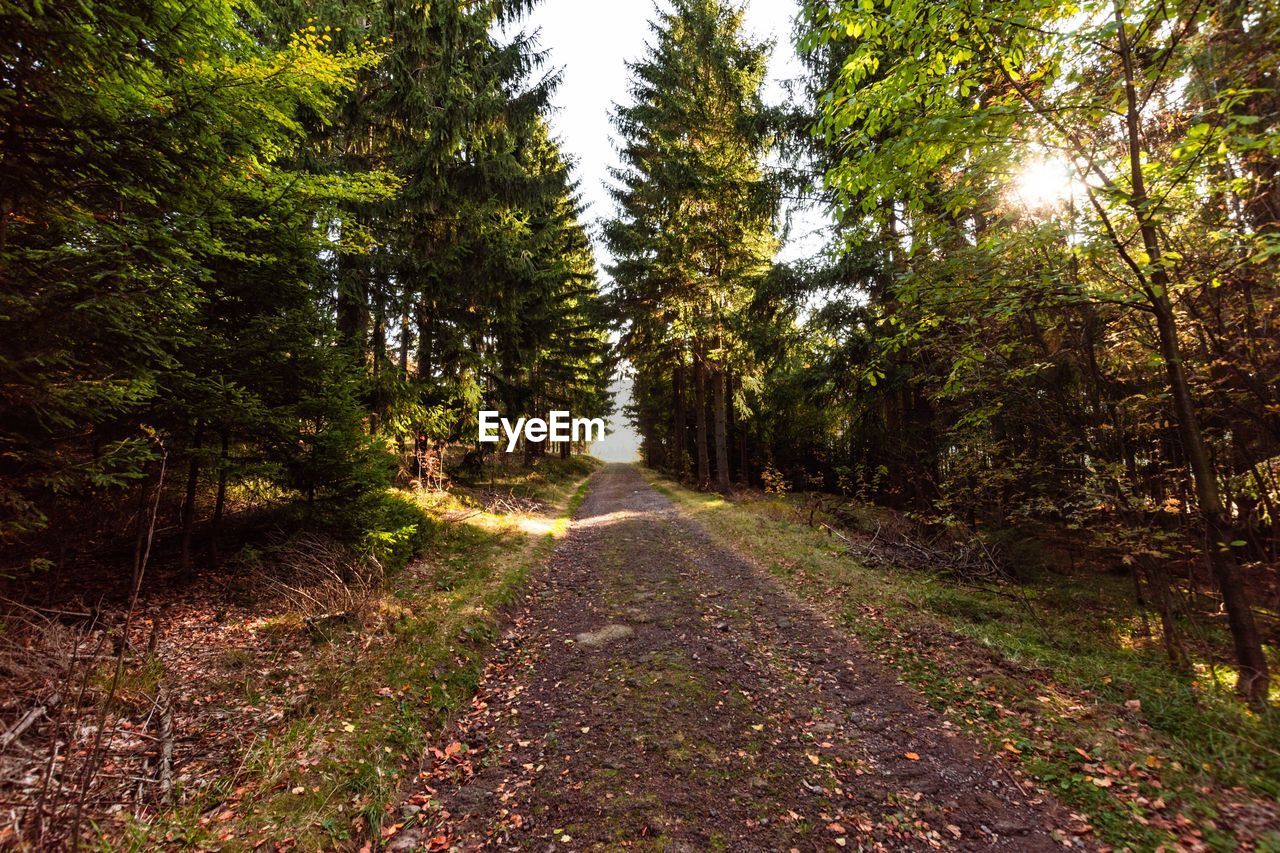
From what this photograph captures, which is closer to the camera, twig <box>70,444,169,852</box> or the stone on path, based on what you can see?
twig <box>70,444,169,852</box>

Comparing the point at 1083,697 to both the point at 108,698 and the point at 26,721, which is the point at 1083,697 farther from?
the point at 26,721

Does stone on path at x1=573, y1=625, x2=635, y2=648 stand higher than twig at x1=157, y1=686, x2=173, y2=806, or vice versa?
twig at x1=157, y1=686, x2=173, y2=806

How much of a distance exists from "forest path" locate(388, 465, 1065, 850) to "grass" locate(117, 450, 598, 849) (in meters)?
0.29

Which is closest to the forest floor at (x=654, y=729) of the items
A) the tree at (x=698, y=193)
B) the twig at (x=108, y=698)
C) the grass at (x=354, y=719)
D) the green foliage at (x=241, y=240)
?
the grass at (x=354, y=719)

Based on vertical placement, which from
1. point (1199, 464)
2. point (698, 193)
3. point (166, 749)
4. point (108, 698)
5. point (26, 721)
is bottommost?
point (166, 749)

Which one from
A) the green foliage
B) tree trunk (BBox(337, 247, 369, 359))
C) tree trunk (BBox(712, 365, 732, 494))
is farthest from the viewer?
tree trunk (BBox(712, 365, 732, 494))

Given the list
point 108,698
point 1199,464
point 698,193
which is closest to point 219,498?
point 108,698

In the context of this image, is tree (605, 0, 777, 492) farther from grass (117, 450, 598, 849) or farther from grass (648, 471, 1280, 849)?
grass (117, 450, 598, 849)

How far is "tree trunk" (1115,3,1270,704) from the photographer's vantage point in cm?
401

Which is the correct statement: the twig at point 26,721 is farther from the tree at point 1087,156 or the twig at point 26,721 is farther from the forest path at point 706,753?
the tree at point 1087,156

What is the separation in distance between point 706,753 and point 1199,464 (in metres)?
4.99

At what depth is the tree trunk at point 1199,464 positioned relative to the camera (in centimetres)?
401

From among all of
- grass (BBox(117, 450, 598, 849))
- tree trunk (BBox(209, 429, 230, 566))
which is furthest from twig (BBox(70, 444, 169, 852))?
tree trunk (BBox(209, 429, 230, 566))

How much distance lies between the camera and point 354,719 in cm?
423
